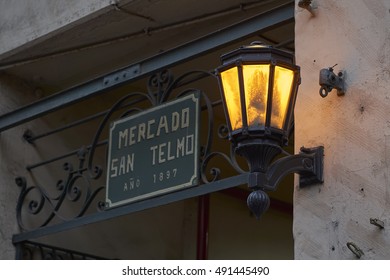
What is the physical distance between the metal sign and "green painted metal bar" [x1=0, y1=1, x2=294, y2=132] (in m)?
0.23

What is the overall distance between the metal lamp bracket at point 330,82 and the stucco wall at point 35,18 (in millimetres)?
2137

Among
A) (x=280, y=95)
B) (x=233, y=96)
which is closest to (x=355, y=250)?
(x=280, y=95)

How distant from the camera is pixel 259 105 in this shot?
4.35m

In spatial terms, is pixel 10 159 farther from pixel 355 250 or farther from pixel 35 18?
pixel 355 250

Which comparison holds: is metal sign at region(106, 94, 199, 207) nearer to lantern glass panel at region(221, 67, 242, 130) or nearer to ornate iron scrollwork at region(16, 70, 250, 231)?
ornate iron scrollwork at region(16, 70, 250, 231)

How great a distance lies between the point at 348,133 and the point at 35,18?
3.12 metres

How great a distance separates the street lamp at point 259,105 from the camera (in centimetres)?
433

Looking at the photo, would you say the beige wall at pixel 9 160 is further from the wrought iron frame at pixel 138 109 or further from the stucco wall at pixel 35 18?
the stucco wall at pixel 35 18

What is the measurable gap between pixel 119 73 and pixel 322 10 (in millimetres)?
1648

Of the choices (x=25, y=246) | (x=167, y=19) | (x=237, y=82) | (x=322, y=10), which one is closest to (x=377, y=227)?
(x=237, y=82)

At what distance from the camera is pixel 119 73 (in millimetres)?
6305

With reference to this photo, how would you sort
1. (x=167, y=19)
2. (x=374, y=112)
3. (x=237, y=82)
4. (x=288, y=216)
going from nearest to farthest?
1. (x=237, y=82)
2. (x=374, y=112)
3. (x=167, y=19)
4. (x=288, y=216)

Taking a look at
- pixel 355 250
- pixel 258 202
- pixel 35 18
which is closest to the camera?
pixel 258 202

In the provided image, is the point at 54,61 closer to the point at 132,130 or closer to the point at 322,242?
the point at 132,130
